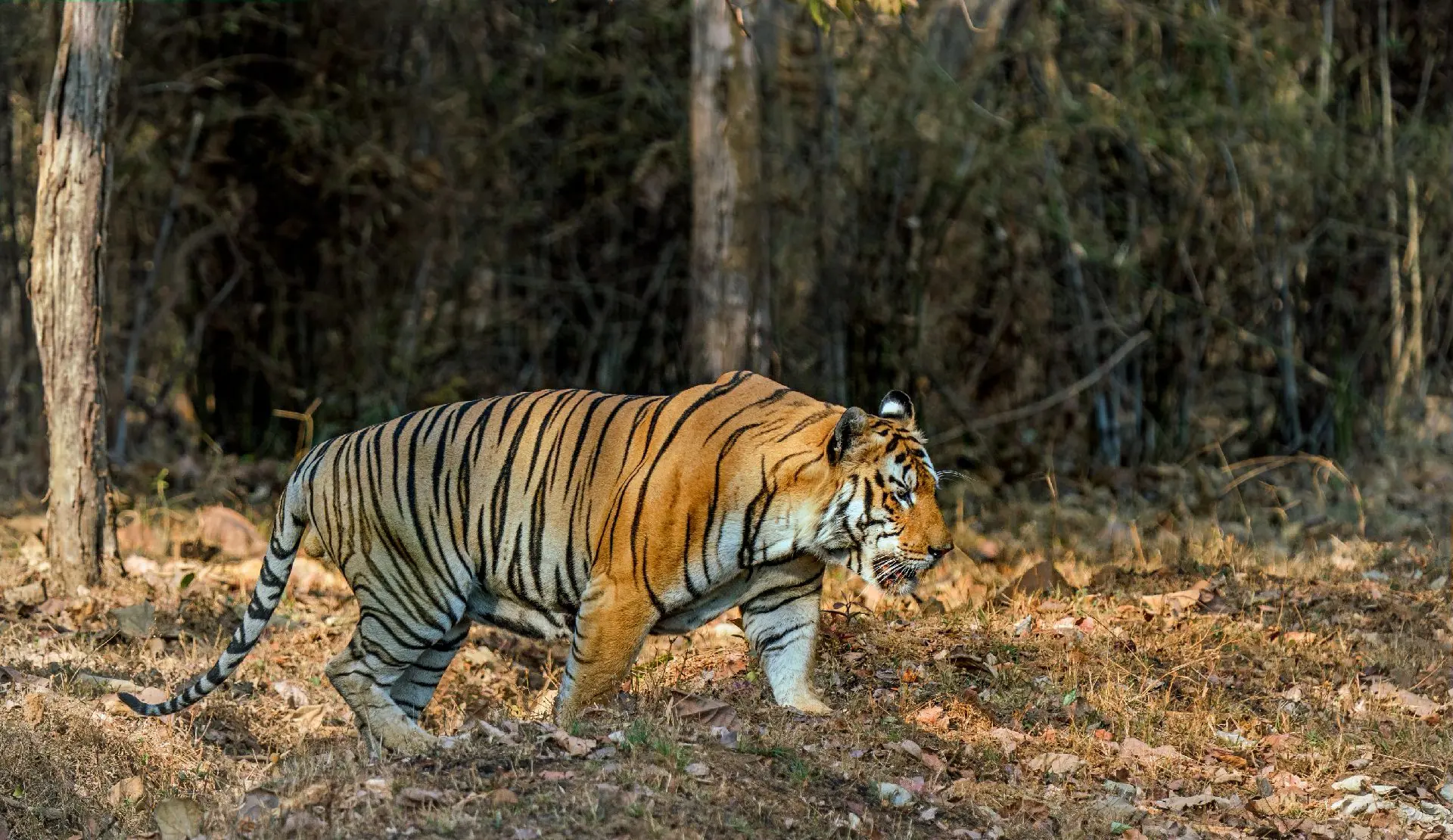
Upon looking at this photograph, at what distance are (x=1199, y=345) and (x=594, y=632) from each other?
23.3ft

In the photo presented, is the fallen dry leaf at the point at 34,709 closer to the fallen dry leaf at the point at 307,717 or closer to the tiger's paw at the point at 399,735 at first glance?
the fallen dry leaf at the point at 307,717

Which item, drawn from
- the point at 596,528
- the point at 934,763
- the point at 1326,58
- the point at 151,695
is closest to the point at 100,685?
the point at 151,695

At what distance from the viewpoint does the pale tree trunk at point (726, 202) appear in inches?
364

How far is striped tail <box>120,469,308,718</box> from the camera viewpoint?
5633 millimetres

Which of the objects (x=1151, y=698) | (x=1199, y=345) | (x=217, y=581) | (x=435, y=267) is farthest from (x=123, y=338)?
(x=1151, y=698)

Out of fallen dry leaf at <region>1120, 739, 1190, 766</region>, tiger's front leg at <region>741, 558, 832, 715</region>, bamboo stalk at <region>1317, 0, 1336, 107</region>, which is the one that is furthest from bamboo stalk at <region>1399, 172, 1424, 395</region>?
tiger's front leg at <region>741, 558, 832, 715</region>

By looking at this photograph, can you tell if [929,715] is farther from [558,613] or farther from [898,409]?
[558,613]

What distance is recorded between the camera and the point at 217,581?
8.16m

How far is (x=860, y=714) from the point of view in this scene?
5.62 meters

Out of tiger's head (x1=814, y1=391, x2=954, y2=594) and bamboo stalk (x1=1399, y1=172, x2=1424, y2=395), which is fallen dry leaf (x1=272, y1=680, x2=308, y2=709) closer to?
tiger's head (x1=814, y1=391, x2=954, y2=594)

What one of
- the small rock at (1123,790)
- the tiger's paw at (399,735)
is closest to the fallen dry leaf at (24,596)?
the tiger's paw at (399,735)

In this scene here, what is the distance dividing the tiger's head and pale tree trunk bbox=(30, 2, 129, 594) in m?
3.94

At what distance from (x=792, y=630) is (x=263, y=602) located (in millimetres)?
1973

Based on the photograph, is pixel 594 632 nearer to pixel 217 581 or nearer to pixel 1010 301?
pixel 217 581
